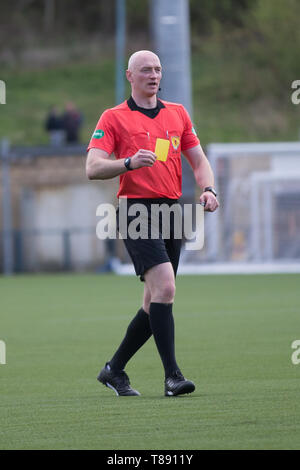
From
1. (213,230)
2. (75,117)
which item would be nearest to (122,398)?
(213,230)

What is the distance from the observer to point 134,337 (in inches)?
291

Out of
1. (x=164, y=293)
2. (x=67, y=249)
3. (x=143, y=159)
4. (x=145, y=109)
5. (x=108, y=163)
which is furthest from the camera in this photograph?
(x=67, y=249)

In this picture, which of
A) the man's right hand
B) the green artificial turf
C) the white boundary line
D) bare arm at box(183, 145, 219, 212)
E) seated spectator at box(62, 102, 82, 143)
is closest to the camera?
the green artificial turf

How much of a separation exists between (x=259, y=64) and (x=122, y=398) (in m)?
42.4

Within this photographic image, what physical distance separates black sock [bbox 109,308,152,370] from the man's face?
1.34m

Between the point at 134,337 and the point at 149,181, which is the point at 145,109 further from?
the point at 134,337

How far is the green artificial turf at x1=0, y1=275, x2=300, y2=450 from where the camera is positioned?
18.6ft

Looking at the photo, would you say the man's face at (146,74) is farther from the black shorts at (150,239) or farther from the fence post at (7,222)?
the fence post at (7,222)

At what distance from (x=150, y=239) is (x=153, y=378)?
1.35m

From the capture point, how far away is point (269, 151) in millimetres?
25078

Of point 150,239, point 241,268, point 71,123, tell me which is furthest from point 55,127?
point 150,239

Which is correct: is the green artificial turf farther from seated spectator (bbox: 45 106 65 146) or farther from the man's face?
seated spectator (bbox: 45 106 65 146)

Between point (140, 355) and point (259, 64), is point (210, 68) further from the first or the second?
point (140, 355)

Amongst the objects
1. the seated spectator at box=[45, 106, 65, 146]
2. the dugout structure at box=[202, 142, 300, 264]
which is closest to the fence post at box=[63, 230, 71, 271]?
the seated spectator at box=[45, 106, 65, 146]
